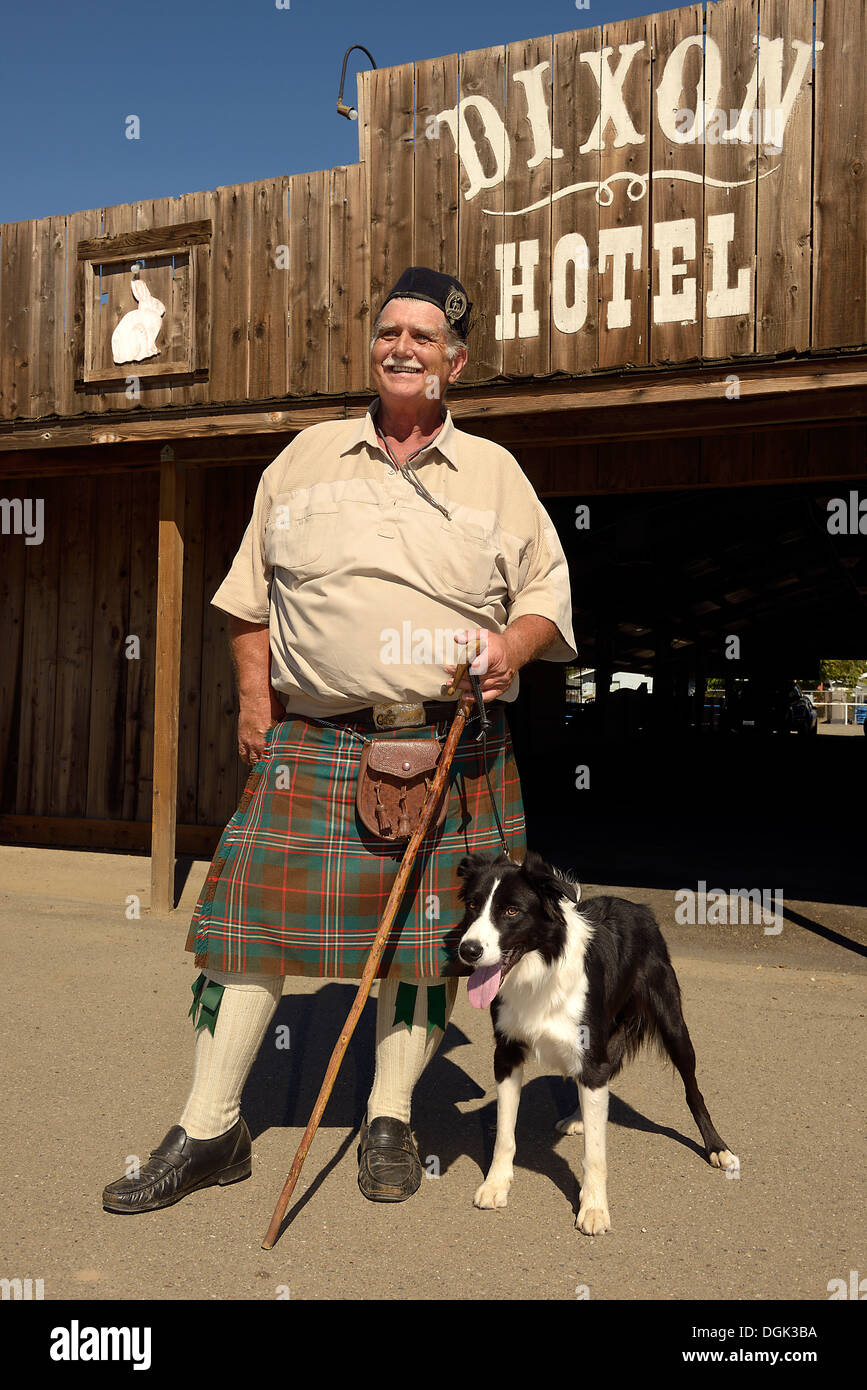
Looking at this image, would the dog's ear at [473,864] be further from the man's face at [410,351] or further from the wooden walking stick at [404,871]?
the man's face at [410,351]

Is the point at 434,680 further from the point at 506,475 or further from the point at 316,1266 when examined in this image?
the point at 316,1266

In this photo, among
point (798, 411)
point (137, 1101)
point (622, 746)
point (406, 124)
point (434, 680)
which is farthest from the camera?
point (622, 746)

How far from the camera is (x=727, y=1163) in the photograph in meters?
3.51

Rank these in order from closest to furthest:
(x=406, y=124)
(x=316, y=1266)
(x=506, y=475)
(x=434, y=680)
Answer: (x=316, y=1266)
(x=434, y=680)
(x=506, y=475)
(x=406, y=124)

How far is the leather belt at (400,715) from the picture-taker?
3182 mm

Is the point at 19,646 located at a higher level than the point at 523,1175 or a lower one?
higher

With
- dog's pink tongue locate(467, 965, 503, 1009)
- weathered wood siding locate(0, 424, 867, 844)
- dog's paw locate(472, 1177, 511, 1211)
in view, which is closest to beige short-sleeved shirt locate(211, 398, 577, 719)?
dog's pink tongue locate(467, 965, 503, 1009)

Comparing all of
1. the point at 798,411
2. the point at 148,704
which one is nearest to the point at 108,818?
the point at 148,704

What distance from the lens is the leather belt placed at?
10.4 ft

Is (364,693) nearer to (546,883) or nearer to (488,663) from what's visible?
(488,663)

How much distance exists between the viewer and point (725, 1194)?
11.0 ft

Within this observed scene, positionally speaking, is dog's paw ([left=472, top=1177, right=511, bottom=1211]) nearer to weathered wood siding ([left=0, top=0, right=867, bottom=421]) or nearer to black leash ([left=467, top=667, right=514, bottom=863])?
black leash ([left=467, top=667, right=514, bottom=863])

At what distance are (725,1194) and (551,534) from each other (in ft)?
6.80

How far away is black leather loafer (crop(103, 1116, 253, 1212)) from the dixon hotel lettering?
16.5ft
